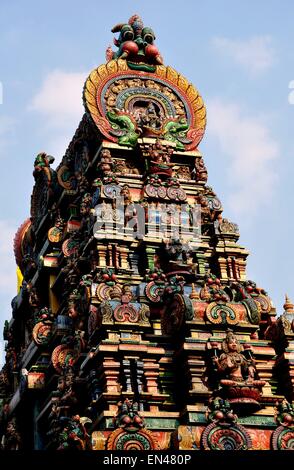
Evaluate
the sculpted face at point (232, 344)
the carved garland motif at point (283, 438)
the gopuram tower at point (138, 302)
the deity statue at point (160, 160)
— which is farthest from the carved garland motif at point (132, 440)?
the deity statue at point (160, 160)

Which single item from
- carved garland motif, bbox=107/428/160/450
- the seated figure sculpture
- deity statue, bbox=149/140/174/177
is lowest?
carved garland motif, bbox=107/428/160/450

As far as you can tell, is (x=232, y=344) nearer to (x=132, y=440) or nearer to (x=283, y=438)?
(x=283, y=438)

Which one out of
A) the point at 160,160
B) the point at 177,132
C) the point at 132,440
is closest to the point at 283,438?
the point at 132,440

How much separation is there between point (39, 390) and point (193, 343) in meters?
5.86

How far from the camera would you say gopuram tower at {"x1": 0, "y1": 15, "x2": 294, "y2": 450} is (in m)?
20.6

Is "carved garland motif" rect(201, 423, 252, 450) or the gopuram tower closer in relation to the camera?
"carved garland motif" rect(201, 423, 252, 450)

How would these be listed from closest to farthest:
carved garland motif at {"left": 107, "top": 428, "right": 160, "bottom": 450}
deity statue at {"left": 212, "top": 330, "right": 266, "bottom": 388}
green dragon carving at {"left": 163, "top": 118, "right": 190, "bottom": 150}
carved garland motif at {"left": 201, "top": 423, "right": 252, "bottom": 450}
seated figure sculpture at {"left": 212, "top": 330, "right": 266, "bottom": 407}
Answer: carved garland motif at {"left": 107, "top": 428, "right": 160, "bottom": 450} < carved garland motif at {"left": 201, "top": 423, "right": 252, "bottom": 450} < seated figure sculpture at {"left": 212, "top": 330, "right": 266, "bottom": 407} < deity statue at {"left": 212, "top": 330, "right": 266, "bottom": 388} < green dragon carving at {"left": 163, "top": 118, "right": 190, "bottom": 150}

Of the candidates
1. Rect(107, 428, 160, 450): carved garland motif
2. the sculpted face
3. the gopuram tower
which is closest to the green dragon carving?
the gopuram tower

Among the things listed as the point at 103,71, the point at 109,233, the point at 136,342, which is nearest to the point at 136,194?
the point at 109,233

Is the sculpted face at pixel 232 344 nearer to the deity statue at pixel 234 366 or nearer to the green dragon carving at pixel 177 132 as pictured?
the deity statue at pixel 234 366

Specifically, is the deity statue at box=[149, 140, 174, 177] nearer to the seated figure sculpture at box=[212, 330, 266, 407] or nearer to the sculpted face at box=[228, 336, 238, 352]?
the seated figure sculpture at box=[212, 330, 266, 407]

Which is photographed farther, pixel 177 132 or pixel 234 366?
pixel 177 132

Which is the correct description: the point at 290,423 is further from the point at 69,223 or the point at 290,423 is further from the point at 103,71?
the point at 103,71

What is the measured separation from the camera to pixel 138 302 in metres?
22.8
